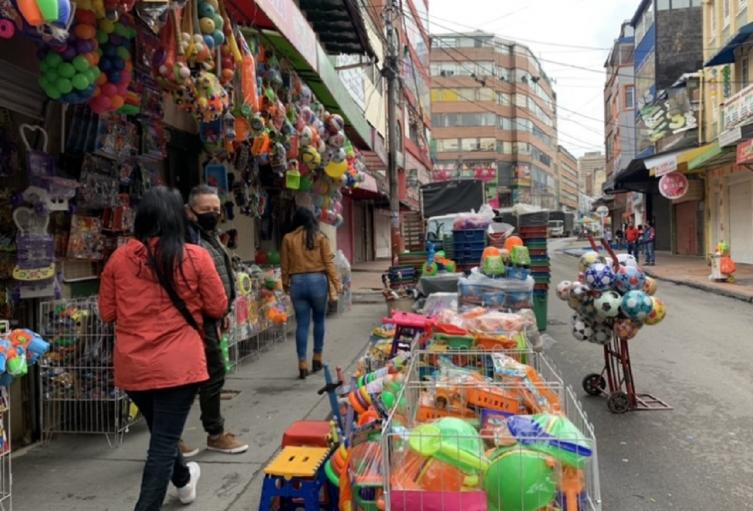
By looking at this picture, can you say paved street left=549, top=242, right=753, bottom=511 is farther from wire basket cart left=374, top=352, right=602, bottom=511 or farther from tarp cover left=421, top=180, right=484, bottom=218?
tarp cover left=421, top=180, right=484, bottom=218

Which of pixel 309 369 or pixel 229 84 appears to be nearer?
pixel 229 84

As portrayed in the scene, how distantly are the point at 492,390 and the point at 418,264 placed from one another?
334 inches

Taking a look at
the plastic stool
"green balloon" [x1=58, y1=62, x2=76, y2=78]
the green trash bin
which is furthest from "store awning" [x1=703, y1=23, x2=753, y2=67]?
the plastic stool

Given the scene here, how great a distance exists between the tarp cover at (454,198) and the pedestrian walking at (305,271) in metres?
15.4

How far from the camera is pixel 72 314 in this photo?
15.2 ft

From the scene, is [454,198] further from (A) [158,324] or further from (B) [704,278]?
(A) [158,324]

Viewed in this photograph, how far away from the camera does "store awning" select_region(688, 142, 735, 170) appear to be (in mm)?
19712

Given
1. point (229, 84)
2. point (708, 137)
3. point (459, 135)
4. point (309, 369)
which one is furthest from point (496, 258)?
point (459, 135)

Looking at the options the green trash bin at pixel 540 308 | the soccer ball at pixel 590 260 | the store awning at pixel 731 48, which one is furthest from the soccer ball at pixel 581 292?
the store awning at pixel 731 48

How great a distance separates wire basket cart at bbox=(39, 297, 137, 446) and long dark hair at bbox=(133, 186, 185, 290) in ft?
6.30

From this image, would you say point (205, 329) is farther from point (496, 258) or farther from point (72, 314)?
point (496, 258)

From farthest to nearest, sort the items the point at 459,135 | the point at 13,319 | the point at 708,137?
1. the point at 459,135
2. the point at 708,137
3. the point at 13,319

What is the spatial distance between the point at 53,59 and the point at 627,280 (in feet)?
15.5

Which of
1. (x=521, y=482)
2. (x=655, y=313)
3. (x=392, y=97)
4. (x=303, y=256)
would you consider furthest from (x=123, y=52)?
(x=392, y=97)
